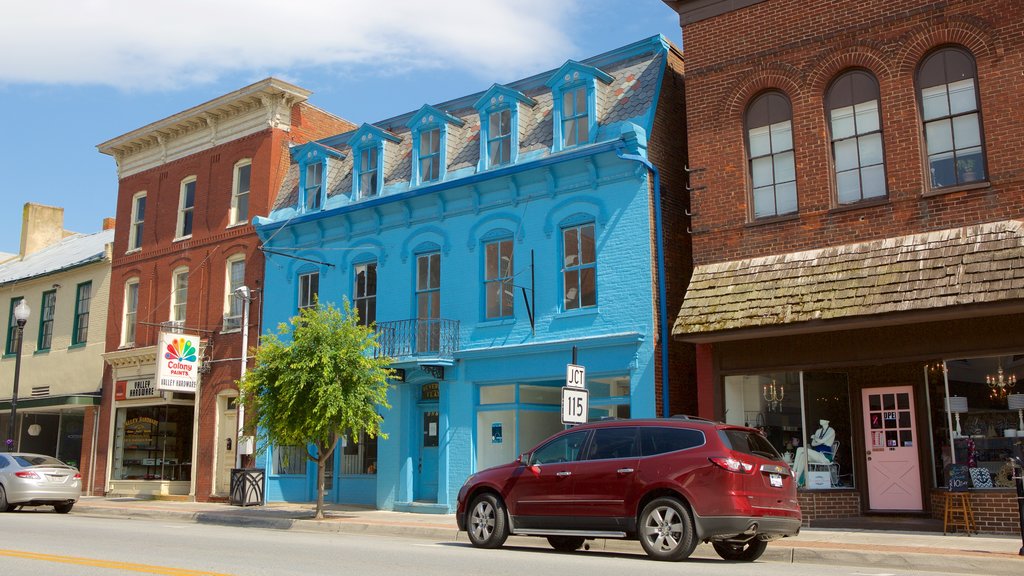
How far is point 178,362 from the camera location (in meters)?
25.2

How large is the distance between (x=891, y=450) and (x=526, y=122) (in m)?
10.4

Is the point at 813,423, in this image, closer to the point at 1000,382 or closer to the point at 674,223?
the point at 1000,382

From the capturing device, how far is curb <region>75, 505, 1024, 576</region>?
10750mm

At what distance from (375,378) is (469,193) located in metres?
5.13

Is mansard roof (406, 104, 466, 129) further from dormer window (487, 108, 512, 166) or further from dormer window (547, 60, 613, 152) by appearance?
dormer window (547, 60, 613, 152)

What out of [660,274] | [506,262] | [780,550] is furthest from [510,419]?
[780,550]

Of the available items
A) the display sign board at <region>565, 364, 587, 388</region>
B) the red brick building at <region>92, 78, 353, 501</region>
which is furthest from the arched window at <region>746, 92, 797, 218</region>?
the red brick building at <region>92, 78, 353, 501</region>

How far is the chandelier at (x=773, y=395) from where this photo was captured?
1664 cm

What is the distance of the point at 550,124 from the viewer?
20.8m

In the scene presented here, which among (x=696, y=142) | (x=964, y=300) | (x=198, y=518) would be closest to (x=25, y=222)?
(x=198, y=518)

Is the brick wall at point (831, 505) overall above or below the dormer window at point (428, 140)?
below

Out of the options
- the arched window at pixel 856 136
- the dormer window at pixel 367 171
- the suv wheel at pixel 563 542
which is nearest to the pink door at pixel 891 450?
the arched window at pixel 856 136

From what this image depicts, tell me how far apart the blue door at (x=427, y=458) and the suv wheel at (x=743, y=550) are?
10743mm

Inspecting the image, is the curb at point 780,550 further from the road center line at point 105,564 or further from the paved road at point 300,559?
the road center line at point 105,564
